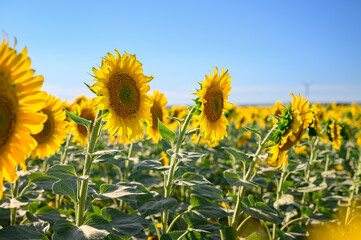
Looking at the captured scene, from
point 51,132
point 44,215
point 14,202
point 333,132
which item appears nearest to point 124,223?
point 44,215

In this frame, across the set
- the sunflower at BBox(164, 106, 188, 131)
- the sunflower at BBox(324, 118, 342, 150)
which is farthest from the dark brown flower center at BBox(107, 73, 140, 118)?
the sunflower at BBox(324, 118, 342, 150)

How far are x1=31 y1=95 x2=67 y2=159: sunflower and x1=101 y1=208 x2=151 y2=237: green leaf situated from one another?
844 millimetres

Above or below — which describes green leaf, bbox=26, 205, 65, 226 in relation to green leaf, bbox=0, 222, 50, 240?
below

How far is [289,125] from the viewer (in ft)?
7.86

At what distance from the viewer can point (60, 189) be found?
74.5 inches

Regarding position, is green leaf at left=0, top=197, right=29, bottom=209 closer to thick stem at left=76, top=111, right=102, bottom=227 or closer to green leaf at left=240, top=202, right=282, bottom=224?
thick stem at left=76, top=111, right=102, bottom=227

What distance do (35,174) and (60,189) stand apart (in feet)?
0.69

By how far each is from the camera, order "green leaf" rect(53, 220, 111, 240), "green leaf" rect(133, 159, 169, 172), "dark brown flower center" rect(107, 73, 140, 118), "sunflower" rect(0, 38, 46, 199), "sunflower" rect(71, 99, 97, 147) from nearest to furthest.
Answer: "sunflower" rect(0, 38, 46, 199), "green leaf" rect(53, 220, 111, 240), "dark brown flower center" rect(107, 73, 140, 118), "green leaf" rect(133, 159, 169, 172), "sunflower" rect(71, 99, 97, 147)

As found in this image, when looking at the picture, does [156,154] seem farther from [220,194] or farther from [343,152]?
[343,152]

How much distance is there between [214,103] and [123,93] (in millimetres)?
831

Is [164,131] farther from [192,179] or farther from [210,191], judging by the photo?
[210,191]

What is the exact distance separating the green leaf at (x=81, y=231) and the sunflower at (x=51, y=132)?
0.92 meters

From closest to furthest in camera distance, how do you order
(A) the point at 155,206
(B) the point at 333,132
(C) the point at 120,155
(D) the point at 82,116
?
(A) the point at 155,206 → (C) the point at 120,155 → (D) the point at 82,116 → (B) the point at 333,132

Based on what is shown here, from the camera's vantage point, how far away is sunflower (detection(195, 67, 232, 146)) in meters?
2.45
